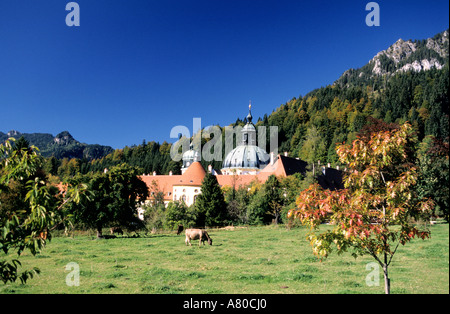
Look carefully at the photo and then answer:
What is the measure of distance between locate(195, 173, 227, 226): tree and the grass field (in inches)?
1084

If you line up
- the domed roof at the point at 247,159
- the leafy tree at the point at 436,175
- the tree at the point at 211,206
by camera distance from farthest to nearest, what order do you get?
the domed roof at the point at 247,159 < the tree at the point at 211,206 < the leafy tree at the point at 436,175

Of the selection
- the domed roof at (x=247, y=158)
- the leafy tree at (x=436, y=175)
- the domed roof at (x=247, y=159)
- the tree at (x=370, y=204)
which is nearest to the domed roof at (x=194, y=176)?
the domed roof at (x=247, y=159)

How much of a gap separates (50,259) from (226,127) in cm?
14707

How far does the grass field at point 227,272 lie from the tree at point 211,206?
90.3 ft

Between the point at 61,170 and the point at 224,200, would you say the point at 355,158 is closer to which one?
the point at 224,200

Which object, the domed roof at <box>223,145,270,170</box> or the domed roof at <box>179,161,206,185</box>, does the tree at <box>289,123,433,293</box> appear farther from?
the domed roof at <box>223,145,270,170</box>

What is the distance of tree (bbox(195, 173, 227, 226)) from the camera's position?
45750 mm

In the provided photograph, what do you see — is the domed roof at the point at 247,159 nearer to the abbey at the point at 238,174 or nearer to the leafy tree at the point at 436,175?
the abbey at the point at 238,174

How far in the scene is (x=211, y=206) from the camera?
4597 centimetres

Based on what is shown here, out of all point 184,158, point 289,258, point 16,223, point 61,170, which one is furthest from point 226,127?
point 16,223

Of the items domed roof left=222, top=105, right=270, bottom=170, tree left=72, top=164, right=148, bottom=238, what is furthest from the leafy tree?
domed roof left=222, top=105, right=270, bottom=170

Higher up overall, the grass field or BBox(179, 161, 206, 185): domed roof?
BBox(179, 161, 206, 185): domed roof

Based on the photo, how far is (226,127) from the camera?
161000mm

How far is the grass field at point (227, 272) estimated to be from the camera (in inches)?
392
